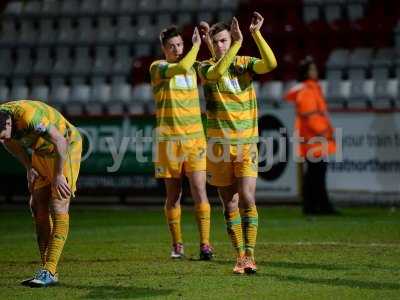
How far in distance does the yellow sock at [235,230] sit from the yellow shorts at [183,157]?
1020mm

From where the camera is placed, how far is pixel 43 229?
8.44 m

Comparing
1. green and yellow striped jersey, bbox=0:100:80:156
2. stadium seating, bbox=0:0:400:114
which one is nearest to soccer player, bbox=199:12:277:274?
Answer: green and yellow striped jersey, bbox=0:100:80:156

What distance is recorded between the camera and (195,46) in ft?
27.9

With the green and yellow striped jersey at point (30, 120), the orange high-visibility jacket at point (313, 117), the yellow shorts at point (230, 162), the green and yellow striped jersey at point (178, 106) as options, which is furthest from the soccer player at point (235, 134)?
the orange high-visibility jacket at point (313, 117)

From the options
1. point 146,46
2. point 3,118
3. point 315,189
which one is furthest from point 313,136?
point 3,118

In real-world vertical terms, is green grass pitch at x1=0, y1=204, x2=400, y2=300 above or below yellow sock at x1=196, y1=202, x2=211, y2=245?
below

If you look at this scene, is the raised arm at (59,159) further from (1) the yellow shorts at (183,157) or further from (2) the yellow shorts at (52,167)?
(1) the yellow shorts at (183,157)

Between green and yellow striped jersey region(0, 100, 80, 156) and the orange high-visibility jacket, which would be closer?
green and yellow striped jersey region(0, 100, 80, 156)

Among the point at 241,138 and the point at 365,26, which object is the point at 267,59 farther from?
the point at 365,26

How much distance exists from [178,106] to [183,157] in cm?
52

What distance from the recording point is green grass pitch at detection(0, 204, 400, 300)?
751cm

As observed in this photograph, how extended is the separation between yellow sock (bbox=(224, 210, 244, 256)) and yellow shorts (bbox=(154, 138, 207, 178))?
102cm

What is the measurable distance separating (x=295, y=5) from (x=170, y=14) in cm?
278

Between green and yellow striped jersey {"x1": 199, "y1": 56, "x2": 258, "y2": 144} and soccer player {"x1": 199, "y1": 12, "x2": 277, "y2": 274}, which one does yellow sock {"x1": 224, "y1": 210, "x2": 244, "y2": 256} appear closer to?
soccer player {"x1": 199, "y1": 12, "x2": 277, "y2": 274}
